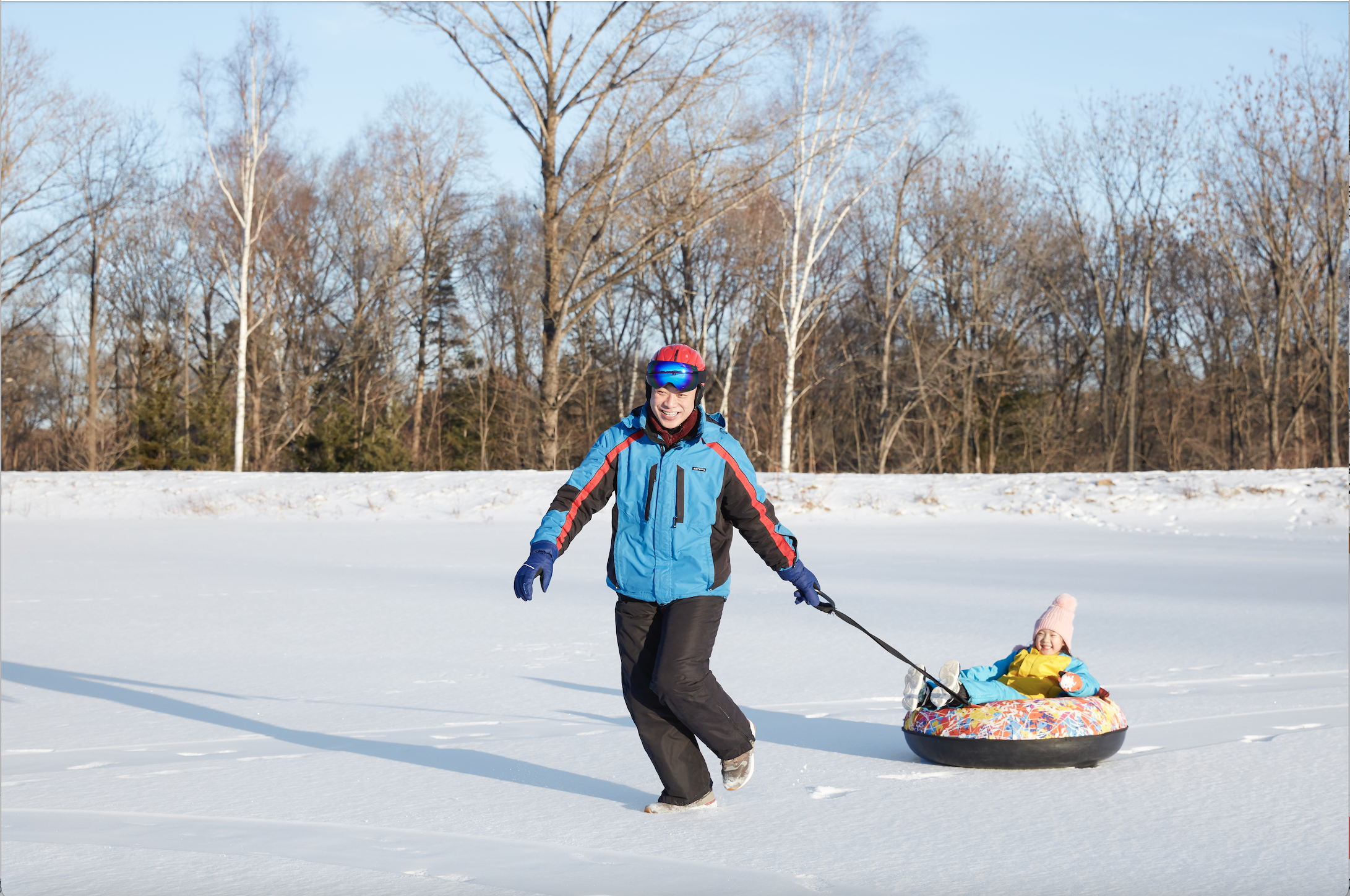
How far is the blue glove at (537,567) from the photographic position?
3.90m

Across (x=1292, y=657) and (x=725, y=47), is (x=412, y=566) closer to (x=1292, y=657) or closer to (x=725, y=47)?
(x=1292, y=657)

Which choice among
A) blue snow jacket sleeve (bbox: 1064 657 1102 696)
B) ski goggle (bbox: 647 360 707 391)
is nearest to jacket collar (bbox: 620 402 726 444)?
ski goggle (bbox: 647 360 707 391)

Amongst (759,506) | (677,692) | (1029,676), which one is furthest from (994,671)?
(677,692)

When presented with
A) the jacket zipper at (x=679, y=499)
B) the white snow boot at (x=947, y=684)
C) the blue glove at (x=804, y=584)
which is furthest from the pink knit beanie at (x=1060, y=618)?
the jacket zipper at (x=679, y=499)

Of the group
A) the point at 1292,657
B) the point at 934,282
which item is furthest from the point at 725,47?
the point at 1292,657

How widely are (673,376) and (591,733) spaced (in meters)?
2.28

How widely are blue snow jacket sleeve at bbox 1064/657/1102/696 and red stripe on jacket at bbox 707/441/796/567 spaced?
1.44 meters

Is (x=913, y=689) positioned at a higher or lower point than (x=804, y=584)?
lower

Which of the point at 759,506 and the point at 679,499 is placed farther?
the point at 759,506

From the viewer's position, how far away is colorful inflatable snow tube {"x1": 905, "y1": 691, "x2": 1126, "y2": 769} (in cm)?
450

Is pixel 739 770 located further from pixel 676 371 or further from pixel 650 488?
pixel 676 371

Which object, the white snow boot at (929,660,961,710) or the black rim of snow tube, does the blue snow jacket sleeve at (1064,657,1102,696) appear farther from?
the white snow boot at (929,660,961,710)

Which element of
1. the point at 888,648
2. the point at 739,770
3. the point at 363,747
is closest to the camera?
the point at 739,770

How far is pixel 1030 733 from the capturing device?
451 cm
